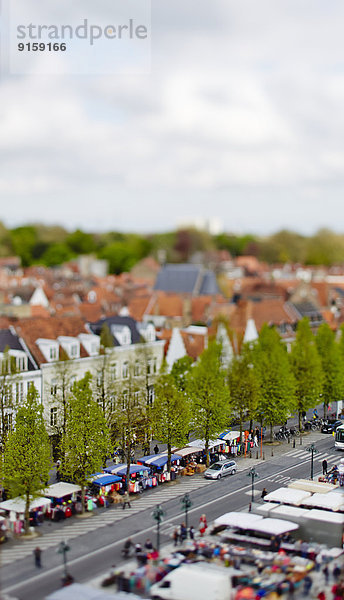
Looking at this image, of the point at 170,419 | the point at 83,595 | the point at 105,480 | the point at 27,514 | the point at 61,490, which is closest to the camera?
the point at 83,595

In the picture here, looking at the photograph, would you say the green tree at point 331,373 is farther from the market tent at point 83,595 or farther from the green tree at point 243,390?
the market tent at point 83,595

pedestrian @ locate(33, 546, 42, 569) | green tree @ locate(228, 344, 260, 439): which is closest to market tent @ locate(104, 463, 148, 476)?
green tree @ locate(228, 344, 260, 439)

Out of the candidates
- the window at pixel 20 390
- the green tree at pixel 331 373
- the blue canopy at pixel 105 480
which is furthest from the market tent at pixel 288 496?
the green tree at pixel 331 373

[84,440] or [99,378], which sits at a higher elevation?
[99,378]

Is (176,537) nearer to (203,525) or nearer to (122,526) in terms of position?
(203,525)

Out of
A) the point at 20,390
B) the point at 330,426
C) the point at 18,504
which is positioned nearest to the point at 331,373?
the point at 330,426

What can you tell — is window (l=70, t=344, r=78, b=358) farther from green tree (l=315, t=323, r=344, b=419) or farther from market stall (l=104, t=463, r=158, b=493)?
green tree (l=315, t=323, r=344, b=419)
